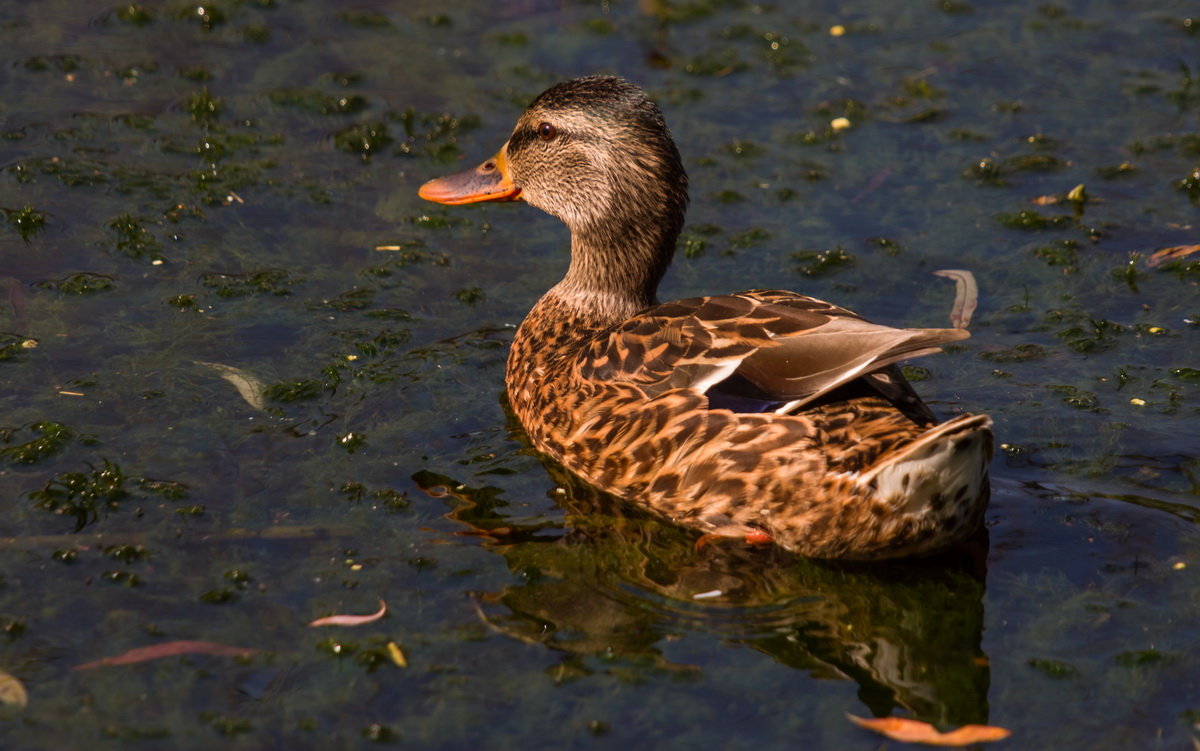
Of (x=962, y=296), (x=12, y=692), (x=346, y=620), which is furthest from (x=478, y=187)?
(x=12, y=692)

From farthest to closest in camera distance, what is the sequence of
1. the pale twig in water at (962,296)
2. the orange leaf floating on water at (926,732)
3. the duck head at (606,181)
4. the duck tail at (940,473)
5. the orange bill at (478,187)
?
the pale twig in water at (962,296) < the orange bill at (478,187) < the duck head at (606,181) < the duck tail at (940,473) < the orange leaf floating on water at (926,732)

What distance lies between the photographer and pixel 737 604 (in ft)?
19.2

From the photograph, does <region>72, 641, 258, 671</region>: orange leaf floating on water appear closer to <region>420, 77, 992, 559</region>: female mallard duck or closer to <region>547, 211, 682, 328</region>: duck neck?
<region>420, 77, 992, 559</region>: female mallard duck

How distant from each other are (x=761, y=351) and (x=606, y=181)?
1557 millimetres

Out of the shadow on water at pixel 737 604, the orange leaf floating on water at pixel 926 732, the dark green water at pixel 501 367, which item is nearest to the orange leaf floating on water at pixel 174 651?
the dark green water at pixel 501 367

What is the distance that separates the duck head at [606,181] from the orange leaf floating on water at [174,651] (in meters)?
2.76

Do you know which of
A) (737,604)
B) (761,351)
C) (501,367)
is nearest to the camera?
(737,604)

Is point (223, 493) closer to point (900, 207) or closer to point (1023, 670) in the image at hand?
point (1023, 670)

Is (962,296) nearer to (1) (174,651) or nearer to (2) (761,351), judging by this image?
(2) (761,351)

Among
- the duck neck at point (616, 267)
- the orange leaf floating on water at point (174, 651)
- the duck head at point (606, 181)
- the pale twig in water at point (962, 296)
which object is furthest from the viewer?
the pale twig in water at point (962, 296)

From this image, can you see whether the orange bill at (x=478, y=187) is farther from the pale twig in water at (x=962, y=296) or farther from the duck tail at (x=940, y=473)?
the duck tail at (x=940, y=473)

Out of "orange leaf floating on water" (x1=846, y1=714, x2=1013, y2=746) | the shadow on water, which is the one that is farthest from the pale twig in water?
"orange leaf floating on water" (x1=846, y1=714, x2=1013, y2=746)

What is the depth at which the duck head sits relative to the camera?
7113 mm

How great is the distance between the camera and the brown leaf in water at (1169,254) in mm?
8422
